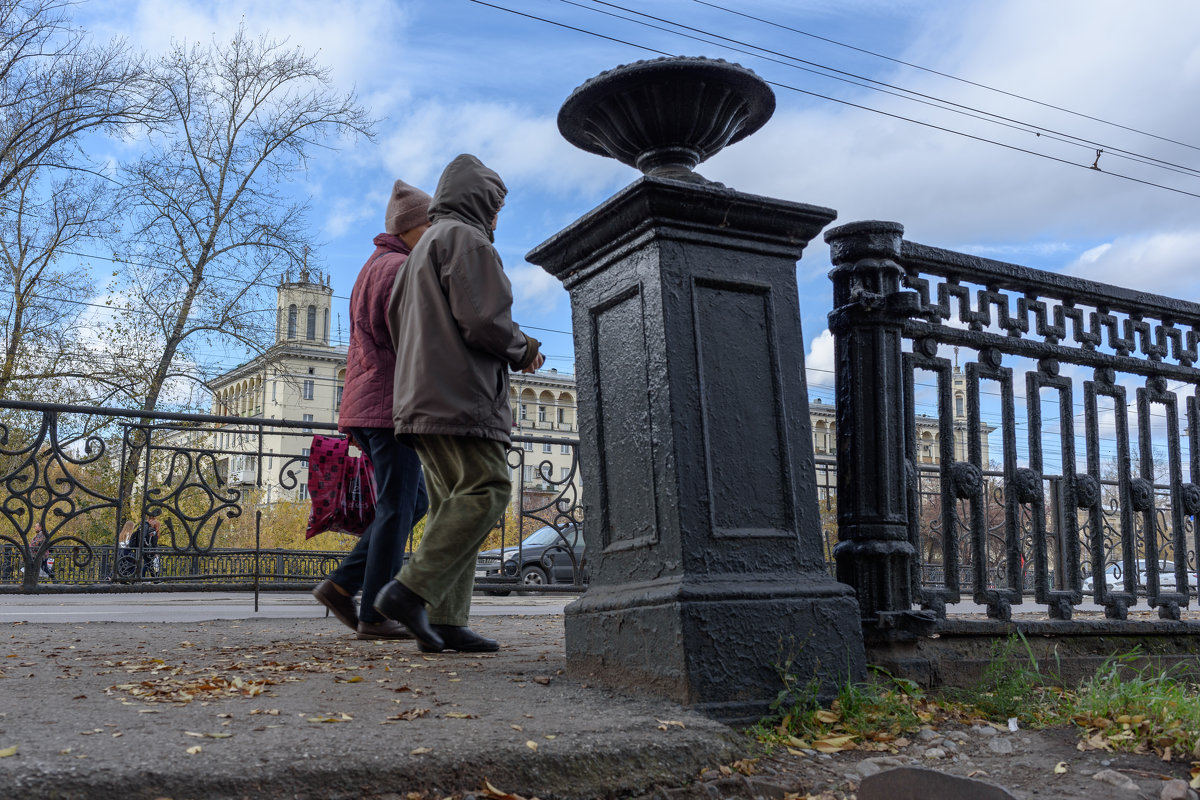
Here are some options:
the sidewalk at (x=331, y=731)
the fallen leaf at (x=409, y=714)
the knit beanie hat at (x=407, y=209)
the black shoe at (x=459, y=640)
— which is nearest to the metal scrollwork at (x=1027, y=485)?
the sidewalk at (x=331, y=731)

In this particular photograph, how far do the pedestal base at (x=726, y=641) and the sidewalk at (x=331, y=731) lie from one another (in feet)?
0.33

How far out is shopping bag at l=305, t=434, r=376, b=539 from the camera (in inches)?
201

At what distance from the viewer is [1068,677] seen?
368cm

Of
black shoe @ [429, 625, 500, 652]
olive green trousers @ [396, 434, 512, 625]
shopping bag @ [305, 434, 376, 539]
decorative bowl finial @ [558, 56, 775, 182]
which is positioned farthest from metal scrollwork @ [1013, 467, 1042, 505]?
shopping bag @ [305, 434, 376, 539]

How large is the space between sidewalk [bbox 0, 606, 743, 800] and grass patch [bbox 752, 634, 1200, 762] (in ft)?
1.11

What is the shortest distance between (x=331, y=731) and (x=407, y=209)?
3.00m

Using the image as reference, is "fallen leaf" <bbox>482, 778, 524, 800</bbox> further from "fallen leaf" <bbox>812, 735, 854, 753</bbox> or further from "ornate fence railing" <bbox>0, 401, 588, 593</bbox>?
"ornate fence railing" <bbox>0, 401, 588, 593</bbox>

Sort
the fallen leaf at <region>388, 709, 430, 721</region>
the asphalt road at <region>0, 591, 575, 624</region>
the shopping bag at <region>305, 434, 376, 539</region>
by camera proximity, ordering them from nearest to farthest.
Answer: the fallen leaf at <region>388, 709, 430, 721</region>
the shopping bag at <region>305, 434, 376, 539</region>
the asphalt road at <region>0, 591, 575, 624</region>

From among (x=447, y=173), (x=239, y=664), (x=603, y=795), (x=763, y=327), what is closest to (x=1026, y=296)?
(x=763, y=327)

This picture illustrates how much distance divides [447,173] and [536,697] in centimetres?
219

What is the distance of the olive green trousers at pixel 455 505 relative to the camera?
3.59 meters

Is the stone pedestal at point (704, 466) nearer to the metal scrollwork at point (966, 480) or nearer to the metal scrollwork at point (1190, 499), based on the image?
the metal scrollwork at point (966, 480)

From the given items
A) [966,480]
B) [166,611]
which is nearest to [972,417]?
[966,480]

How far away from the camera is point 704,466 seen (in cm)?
295
